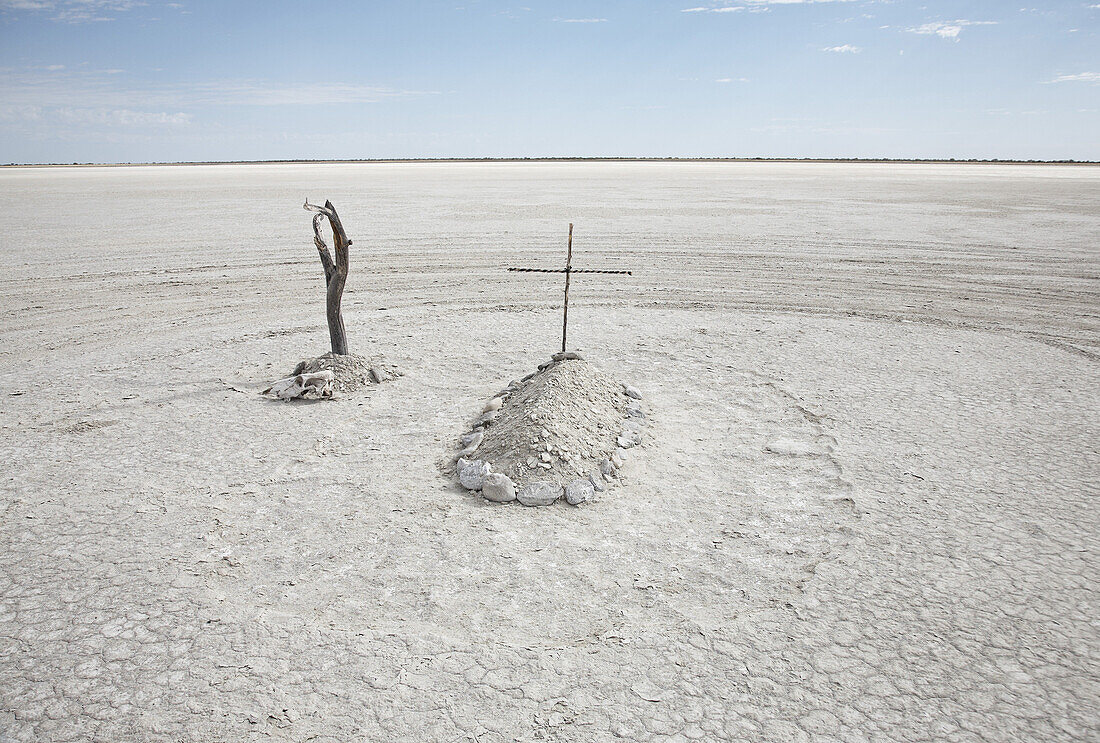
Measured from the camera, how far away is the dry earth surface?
2.82 m

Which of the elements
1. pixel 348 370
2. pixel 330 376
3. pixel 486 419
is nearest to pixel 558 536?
pixel 486 419

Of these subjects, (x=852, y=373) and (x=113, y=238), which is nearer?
(x=852, y=373)

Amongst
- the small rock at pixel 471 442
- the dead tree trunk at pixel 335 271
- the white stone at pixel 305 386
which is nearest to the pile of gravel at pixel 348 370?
the white stone at pixel 305 386

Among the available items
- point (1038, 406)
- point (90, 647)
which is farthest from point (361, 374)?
point (1038, 406)

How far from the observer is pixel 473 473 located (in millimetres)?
4656

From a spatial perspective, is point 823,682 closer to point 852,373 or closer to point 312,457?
point 312,457

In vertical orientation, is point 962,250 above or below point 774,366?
above

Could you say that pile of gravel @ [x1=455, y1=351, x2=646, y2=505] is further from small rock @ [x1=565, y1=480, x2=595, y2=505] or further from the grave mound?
the grave mound

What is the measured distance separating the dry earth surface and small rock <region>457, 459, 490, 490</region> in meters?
0.14

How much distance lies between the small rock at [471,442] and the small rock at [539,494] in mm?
681

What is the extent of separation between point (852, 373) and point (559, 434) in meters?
3.79

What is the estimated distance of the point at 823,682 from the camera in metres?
2.92

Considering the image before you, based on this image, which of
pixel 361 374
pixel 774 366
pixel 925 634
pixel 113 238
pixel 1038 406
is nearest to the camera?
pixel 925 634

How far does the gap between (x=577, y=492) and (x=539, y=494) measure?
25cm
